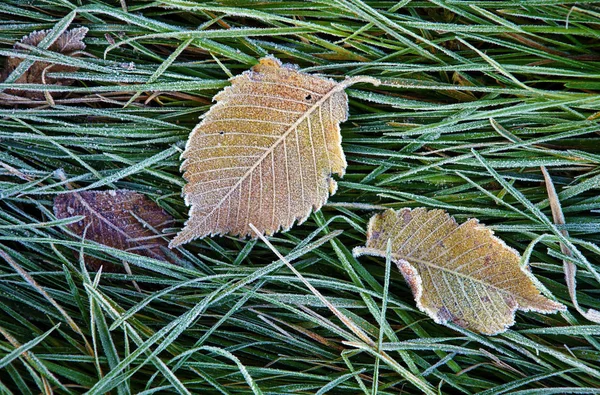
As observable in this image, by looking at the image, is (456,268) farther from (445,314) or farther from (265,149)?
(265,149)

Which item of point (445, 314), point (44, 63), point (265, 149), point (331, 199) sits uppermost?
point (44, 63)

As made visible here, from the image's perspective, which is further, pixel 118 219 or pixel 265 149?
pixel 118 219

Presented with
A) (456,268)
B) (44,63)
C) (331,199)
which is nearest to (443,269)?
(456,268)

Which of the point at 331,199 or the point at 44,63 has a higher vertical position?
the point at 44,63

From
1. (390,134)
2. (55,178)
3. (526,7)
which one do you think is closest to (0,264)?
(55,178)

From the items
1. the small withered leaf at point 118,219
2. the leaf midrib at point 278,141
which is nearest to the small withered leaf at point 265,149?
the leaf midrib at point 278,141

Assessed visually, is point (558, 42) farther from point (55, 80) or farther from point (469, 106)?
point (55, 80)

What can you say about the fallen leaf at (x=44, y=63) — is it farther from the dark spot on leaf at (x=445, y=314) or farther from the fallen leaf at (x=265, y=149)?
the dark spot on leaf at (x=445, y=314)
